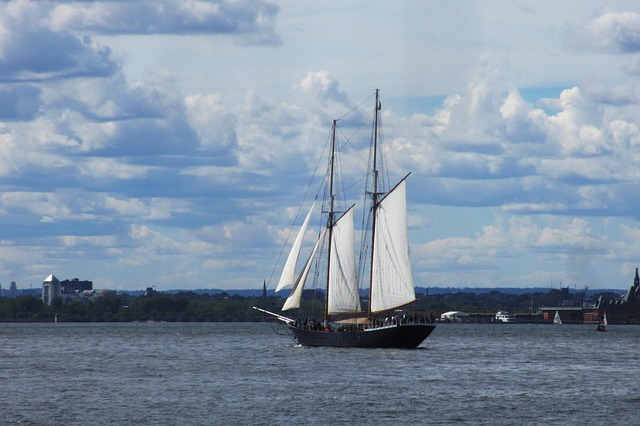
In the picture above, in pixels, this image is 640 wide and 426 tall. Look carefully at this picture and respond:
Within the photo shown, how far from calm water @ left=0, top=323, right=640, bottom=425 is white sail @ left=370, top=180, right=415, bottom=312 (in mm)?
5175

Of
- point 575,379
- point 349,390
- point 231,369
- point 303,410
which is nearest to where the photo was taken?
point 303,410

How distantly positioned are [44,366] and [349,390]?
31948 mm

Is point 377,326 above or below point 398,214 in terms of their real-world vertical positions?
below

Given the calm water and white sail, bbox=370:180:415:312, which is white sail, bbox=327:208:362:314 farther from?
the calm water

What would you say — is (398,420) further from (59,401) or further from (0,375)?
(0,375)

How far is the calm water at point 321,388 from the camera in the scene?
60531 mm

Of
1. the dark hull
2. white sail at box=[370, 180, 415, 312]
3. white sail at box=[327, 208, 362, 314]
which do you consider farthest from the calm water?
white sail at box=[370, 180, 415, 312]

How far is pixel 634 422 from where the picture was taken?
191ft

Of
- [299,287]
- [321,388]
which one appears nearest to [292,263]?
[299,287]

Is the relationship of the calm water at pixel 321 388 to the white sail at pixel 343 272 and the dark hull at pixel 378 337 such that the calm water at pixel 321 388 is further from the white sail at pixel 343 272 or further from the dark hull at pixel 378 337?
the white sail at pixel 343 272

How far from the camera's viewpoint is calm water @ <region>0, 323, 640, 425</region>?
199 ft

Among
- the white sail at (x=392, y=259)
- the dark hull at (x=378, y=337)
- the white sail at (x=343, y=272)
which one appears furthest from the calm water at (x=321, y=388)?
the white sail at (x=392, y=259)

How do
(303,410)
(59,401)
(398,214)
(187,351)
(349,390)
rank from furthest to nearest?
(187,351) < (398,214) < (349,390) < (59,401) < (303,410)

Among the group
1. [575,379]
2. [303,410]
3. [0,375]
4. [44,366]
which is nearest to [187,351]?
[44,366]
